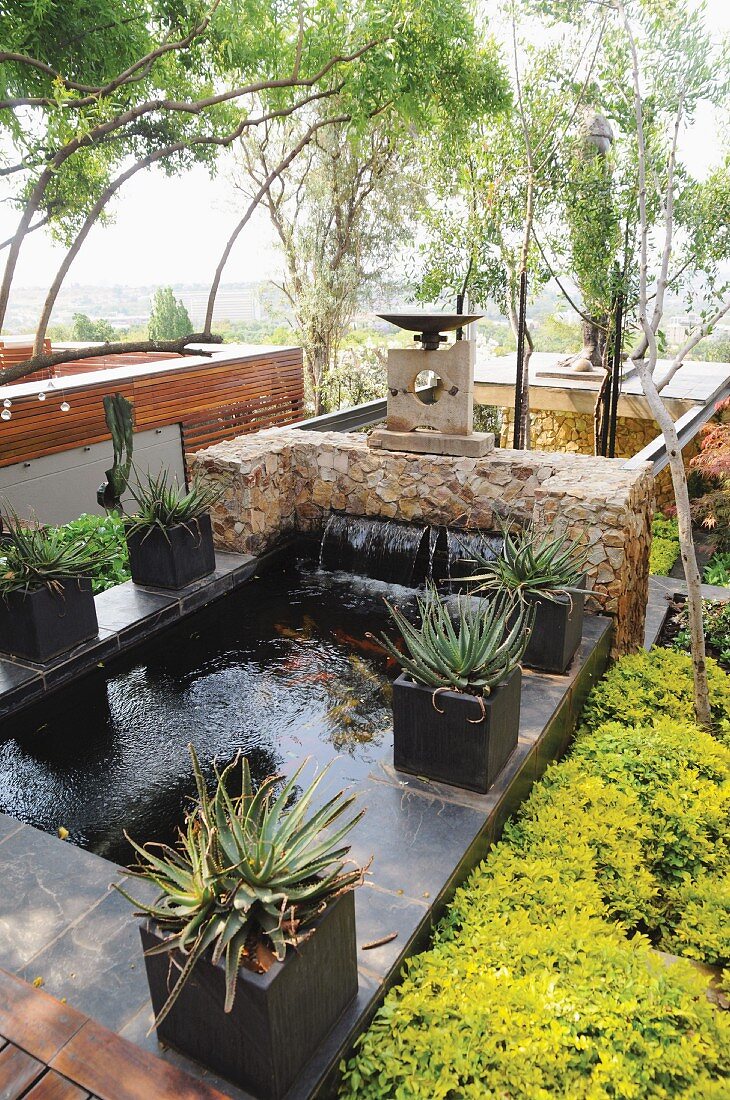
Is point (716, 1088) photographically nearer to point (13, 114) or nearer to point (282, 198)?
point (13, 114)

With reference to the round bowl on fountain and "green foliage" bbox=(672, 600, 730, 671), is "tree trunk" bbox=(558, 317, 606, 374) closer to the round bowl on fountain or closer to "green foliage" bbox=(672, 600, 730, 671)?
the round bowl on fountain

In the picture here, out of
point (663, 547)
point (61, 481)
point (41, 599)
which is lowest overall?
point (663, 547)

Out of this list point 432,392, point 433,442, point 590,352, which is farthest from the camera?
point 590,352

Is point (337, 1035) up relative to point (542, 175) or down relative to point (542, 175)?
down

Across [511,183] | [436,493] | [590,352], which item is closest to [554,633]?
[436,493]

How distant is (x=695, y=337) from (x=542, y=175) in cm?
523

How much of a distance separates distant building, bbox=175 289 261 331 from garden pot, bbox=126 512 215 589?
1525 centimetres

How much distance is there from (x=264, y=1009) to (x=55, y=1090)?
70 centimetres

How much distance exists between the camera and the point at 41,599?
4.78 meters

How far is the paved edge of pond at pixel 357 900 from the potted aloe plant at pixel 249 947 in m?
0.12

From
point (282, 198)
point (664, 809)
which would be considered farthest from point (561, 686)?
point (282, 198)

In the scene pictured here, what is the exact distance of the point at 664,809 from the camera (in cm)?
352

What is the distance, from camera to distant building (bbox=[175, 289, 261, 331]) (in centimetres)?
2220

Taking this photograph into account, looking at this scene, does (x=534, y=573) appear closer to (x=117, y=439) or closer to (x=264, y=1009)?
Answer: (x=264, y=1009)
